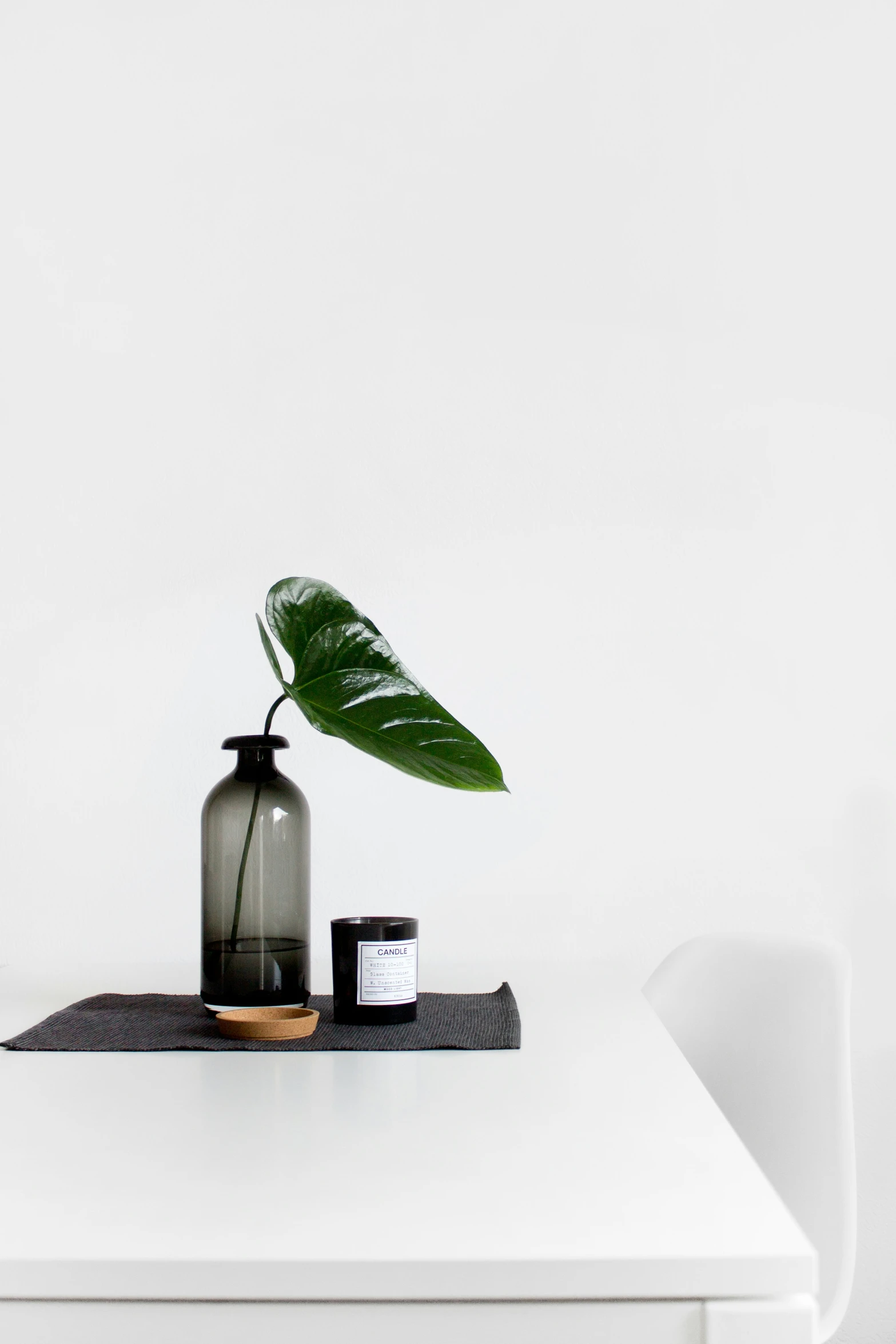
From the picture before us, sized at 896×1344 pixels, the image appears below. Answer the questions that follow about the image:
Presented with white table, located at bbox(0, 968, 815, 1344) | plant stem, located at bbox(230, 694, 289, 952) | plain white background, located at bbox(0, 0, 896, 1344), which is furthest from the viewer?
plain white background, located at bbox(0, 0, 896, 1344)

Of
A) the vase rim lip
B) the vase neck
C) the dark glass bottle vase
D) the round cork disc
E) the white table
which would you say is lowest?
the round cork disc

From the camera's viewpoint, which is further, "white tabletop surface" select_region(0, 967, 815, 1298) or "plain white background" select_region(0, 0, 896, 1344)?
"plain white background" select_region(0, 0, 896, 1344)

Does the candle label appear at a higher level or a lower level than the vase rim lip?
lower

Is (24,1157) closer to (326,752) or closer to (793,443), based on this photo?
(326,752)

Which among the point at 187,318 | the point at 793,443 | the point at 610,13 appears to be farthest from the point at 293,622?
the point at 610,13

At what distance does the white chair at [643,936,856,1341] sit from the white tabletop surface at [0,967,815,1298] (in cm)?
36

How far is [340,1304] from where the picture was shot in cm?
53

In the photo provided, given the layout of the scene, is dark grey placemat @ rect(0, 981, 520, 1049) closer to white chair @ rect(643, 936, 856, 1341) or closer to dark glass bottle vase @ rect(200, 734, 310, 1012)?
dark glass bottle vase @ rect(200, 734, 310, 1012)

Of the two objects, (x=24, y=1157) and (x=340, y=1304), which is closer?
(x=340, y=1304)

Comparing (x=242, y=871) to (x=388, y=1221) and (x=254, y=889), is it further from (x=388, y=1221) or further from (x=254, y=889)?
(x=388, y=1221)

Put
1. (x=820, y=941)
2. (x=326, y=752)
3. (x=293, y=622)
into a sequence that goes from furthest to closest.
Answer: (x=326, y=752) → (x=820, y=941) → (x=293, y=622)

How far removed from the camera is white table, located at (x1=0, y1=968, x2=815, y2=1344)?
20.7 inches

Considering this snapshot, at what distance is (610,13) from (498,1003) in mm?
1626

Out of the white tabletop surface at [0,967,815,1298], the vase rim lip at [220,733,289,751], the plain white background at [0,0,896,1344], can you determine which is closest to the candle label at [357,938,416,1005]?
the white tabletop surface at [0,967,815,1298]
